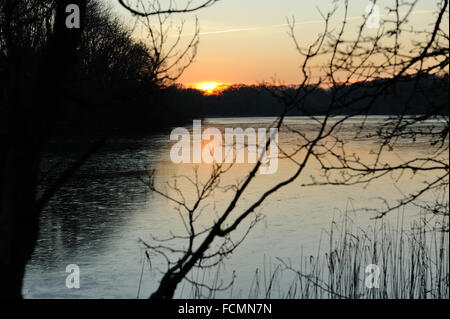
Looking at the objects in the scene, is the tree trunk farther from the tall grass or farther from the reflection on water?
the tall grass

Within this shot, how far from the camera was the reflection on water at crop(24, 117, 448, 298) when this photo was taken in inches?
331

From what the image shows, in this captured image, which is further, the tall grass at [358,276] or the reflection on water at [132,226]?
the reflection on water at [132,226]

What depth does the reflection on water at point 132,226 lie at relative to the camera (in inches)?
331

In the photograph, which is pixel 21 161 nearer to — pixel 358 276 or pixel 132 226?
pixel 358 276

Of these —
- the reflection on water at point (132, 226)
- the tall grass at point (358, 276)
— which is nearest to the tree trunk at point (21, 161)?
the reflection on water at point (132, 226)

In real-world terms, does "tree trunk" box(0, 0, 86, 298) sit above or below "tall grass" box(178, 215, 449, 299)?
above

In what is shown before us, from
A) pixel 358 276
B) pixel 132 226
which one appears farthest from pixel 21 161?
pixel 132 226

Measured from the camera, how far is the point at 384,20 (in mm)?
3928

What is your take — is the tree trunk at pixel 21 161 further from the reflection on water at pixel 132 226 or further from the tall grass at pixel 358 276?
the tall grass at pixel 358 276

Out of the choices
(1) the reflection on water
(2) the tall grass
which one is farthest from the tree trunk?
(2) the tall grass

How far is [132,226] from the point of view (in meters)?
12.1

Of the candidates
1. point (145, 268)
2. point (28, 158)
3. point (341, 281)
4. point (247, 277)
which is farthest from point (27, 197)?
point (145, 268)

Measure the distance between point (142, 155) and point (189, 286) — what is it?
62.9 feet
